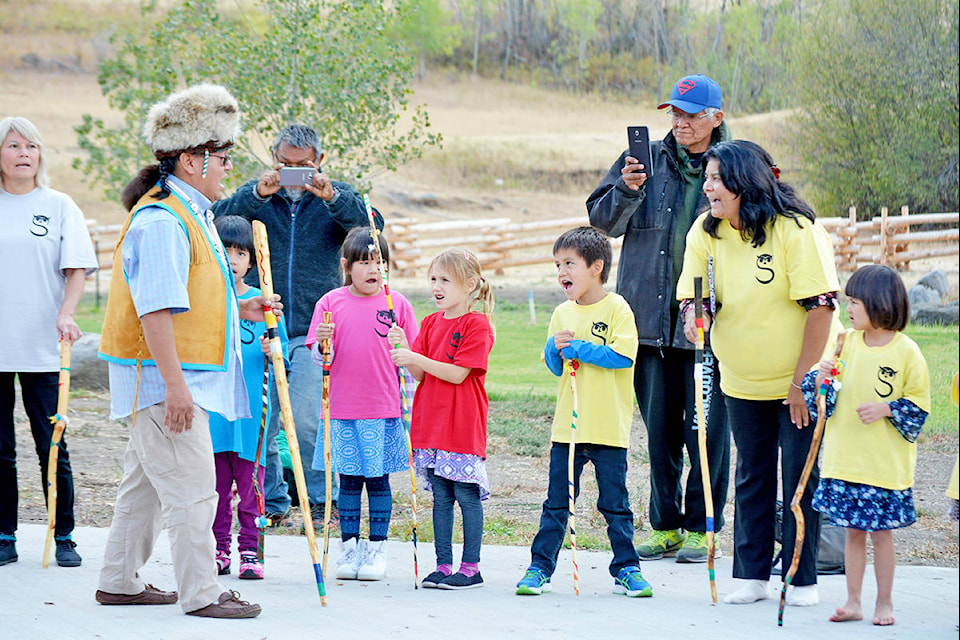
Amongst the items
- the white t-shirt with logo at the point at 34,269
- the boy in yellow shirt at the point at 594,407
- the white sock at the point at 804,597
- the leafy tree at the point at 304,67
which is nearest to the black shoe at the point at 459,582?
the boy in yellow shirt at the point at 594,407

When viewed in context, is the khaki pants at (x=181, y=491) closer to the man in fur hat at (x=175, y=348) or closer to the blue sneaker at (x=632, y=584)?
the man in fur hat at (x=175, y=348)

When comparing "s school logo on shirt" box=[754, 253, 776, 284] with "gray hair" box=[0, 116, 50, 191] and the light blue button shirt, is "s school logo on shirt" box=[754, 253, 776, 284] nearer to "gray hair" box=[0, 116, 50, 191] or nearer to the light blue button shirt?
the light blue button shirt

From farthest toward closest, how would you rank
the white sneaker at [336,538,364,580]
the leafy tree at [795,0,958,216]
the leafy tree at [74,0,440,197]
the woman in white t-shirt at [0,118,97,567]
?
the leafy tree at [74,0,440,197] → the leafy tree at [795,0,958,216] → the woman in white t-shirt at [0,118,97,567] → the white sneaker at [336,538,364,580]

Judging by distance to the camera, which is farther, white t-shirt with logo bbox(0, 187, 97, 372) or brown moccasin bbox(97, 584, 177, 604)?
white t-shirt with logo bbox(0, 187, 97, 372)

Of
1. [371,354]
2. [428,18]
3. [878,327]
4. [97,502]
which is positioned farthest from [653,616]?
[428,18]

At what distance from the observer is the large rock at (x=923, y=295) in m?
15.7

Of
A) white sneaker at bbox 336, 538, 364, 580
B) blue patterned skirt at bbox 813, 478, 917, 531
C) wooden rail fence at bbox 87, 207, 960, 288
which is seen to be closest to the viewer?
blue patterned skirt at bbox 813, 478, 917, 531

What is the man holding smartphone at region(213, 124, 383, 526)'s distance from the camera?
5.56 meters

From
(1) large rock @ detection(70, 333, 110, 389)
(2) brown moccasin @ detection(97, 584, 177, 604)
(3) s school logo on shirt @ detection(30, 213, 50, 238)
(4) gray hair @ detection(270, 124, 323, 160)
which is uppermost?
(4) gray hair @ detection(270, 124, 323, 160)

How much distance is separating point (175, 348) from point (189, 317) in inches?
6.2

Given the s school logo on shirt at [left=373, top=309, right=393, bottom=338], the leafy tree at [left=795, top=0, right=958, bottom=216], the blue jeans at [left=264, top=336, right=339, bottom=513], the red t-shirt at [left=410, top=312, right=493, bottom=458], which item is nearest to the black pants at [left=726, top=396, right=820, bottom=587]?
the red t-shirt at [left=410, top=312, right=493, bottom=458]

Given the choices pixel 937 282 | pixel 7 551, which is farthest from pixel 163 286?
pixel 937 282

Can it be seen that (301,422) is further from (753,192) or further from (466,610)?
(753,192)

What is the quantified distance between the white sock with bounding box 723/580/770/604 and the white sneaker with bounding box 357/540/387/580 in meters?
1.45
